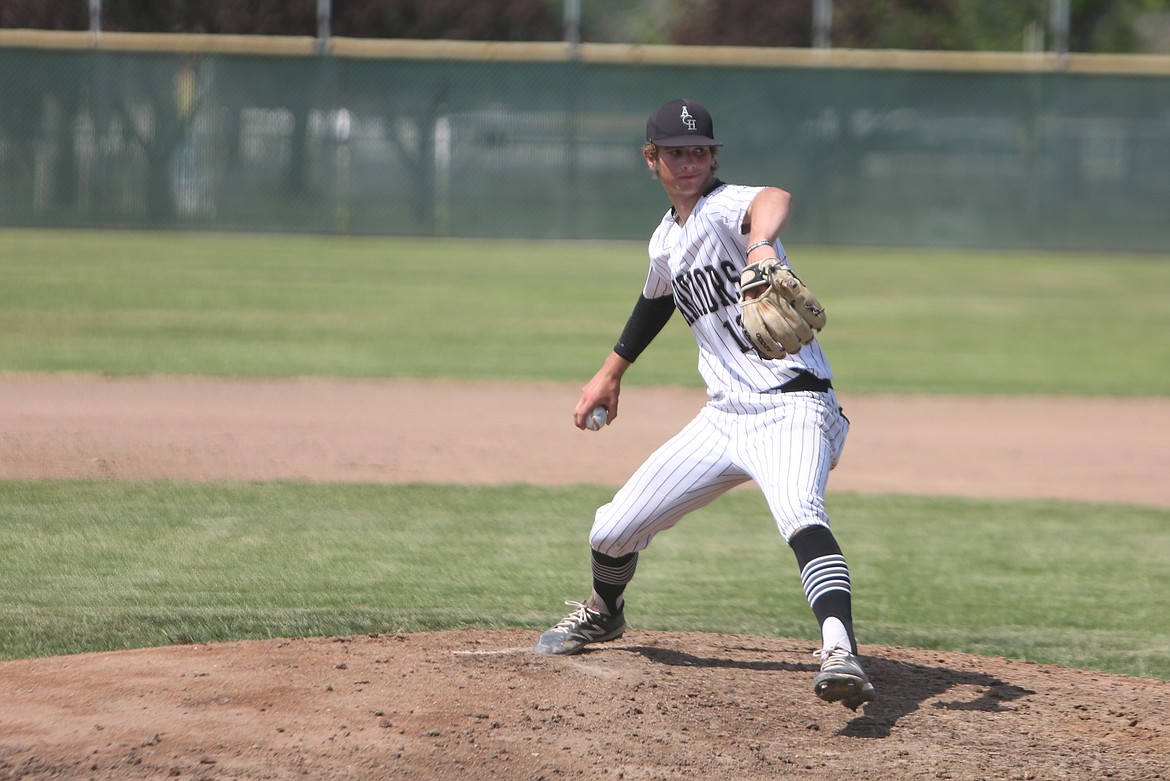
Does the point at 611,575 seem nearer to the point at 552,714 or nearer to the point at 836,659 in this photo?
the point at 552,714

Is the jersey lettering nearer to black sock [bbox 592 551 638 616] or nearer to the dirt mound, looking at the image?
black sock [bbox 592 551 638 616]

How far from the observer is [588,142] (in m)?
21.3

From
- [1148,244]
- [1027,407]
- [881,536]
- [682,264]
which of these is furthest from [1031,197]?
[682,264]

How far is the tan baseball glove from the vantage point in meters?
3.48

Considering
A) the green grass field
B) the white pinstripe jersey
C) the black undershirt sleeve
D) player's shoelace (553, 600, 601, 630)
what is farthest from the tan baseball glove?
the green grass field

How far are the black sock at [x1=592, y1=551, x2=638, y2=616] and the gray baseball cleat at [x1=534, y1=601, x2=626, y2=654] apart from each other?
0.05m

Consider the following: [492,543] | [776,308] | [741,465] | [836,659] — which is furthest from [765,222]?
[492,543]

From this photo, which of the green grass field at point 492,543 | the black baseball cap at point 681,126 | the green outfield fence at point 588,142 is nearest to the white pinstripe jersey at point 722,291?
the black baseball cap at point 681,126

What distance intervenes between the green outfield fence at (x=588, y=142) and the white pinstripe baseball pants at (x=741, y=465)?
1754 centimetres

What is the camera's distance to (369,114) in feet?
69.1

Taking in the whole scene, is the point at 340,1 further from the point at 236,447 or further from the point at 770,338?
the point at 770,338

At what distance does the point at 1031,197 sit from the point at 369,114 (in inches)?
397

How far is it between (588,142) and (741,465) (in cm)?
1790

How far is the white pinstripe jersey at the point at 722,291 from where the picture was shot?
384cm
